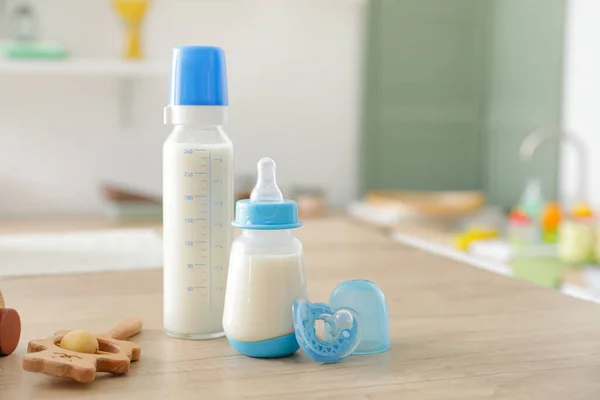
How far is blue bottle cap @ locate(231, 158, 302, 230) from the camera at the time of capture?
0.71m

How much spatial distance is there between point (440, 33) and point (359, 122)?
0.50m

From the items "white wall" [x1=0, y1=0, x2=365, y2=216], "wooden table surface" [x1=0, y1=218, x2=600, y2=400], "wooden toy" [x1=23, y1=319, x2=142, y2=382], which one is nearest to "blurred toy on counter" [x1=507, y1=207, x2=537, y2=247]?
"white wall" [x1=0, y1=0, x2=365, y2=216]

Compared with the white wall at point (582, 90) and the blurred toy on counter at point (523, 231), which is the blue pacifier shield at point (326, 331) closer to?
the blurred toy on counter at point (523, 231)

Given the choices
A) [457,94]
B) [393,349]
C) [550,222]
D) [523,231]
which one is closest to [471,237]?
[523,231]

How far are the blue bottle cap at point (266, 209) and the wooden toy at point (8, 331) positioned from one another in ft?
0.74

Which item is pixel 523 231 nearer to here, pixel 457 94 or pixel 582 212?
pixel 582 212

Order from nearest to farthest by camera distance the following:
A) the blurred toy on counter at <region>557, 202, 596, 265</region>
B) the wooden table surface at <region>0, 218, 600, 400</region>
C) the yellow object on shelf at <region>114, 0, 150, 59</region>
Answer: the wooden table surface at <region>0, 218, 600, 400</region> < the blurred toy on counter at <region>557, 202, 596, 265</region> < the yellow object on shelf at <region>114, 0, 150, 59</region>

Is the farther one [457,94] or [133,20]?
[457,94]

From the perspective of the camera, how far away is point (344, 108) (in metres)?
3.06

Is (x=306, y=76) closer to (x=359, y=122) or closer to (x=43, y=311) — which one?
(x=359, y=122)

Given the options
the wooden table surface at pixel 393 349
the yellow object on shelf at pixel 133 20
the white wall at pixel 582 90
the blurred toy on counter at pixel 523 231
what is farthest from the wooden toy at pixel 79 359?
the white wall at pixel 582 90

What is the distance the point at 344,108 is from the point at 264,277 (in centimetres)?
240

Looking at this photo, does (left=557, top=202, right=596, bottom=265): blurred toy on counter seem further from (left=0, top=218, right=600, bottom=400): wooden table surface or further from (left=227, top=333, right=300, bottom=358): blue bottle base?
(left=227, top=333, right=300, bottom=358): blue bottle base

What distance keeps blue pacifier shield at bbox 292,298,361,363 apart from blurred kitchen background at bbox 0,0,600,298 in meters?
1.64
